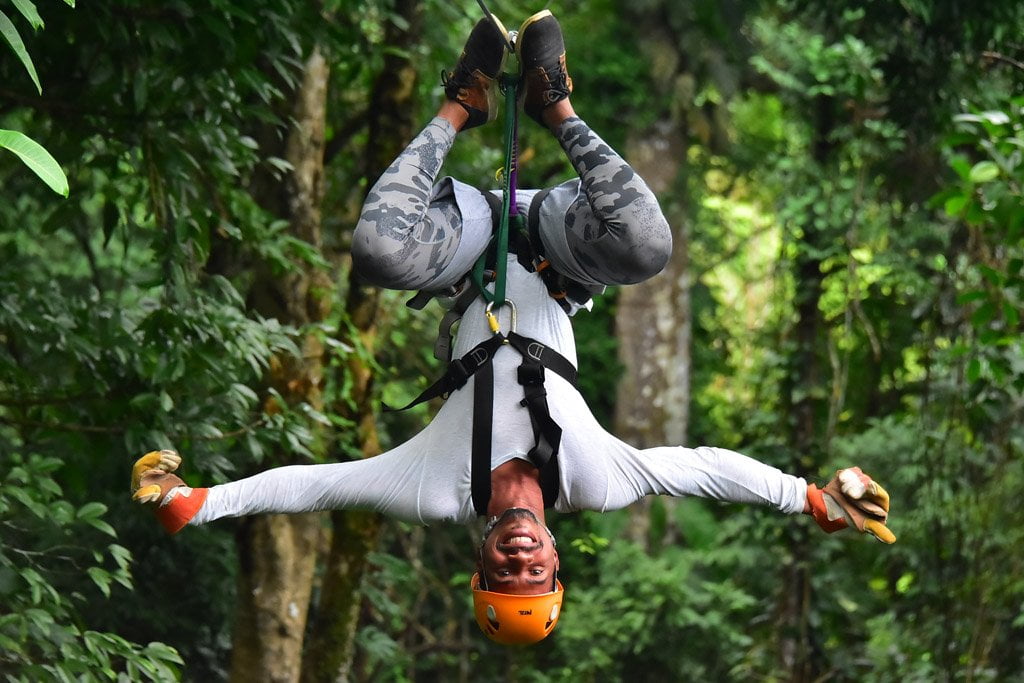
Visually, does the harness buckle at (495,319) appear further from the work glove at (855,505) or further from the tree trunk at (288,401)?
the tree trunk at (288,401)

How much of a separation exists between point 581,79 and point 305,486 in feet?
21.8

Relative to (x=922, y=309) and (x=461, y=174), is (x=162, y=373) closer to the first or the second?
(x=461, y=174)

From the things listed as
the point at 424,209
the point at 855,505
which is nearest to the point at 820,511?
the point at 855,505

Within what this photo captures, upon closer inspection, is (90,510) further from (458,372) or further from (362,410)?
(362,410)

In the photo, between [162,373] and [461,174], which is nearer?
[162,373]

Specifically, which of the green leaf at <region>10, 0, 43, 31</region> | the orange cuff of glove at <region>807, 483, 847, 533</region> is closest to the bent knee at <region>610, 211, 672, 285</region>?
the orange cuff of glove at <region>807, 483, 847, 533</region>

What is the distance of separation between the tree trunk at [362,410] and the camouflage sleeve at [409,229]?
260 cm

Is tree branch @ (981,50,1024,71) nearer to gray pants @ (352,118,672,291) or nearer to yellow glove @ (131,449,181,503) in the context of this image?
gray pants @ (352,118,672,291)

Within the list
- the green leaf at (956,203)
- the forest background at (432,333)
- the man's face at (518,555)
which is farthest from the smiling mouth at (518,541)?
the green leaf at (956,203)

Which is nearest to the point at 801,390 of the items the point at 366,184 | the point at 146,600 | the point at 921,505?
the point at 921,505

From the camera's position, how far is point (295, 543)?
513cm

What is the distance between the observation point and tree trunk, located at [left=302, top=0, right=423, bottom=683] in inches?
215

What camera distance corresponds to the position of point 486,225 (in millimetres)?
2863

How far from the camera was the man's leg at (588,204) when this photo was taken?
2.71 metres
